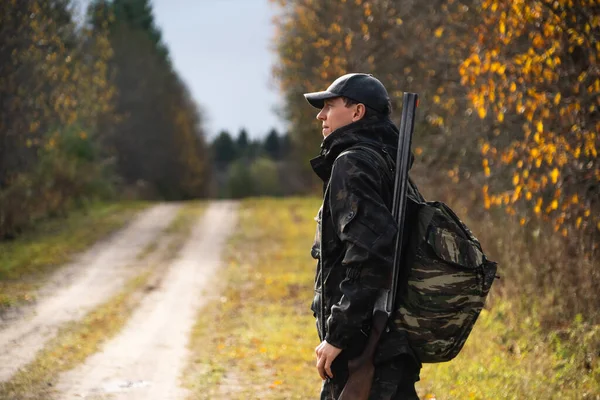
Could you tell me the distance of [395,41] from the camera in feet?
49.9

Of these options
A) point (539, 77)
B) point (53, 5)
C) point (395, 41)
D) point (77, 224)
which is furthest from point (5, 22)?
point (539, 77)

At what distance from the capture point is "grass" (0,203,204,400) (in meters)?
7.48

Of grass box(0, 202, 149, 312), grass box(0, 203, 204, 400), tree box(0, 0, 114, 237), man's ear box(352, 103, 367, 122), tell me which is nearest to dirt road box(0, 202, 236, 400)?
grass box(0, 203, 204, 400)

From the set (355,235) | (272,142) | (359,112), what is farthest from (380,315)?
(272,142)

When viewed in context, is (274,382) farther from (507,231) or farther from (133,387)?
(507,231)

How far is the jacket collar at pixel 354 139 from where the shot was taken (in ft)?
12.3

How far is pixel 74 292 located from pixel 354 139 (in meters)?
11.6

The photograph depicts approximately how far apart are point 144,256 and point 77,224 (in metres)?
6.18

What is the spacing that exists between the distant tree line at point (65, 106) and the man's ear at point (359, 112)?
1371 cm

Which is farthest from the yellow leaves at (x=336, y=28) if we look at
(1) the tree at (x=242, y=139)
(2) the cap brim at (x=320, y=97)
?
(1) the tree at (x=242, y=139)

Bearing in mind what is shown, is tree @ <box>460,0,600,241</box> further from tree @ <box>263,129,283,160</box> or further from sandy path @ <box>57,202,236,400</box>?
tree @ <box>263,129,283,160</box>

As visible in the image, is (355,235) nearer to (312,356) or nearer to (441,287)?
(441,287)

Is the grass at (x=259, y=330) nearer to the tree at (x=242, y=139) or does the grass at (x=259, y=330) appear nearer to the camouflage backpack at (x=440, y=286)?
the camouflage backpack at (x=440, y=286)

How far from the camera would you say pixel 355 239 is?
347 cm
